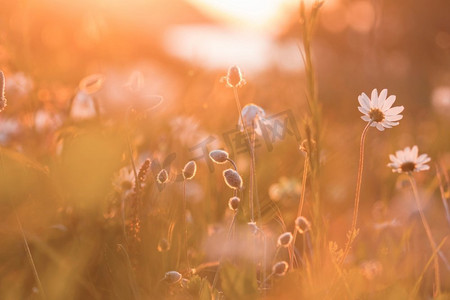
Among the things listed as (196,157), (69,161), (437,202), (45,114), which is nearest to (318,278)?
(69,161)

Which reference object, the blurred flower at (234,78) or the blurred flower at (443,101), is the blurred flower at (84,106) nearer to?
the blurred flower at (234,78)

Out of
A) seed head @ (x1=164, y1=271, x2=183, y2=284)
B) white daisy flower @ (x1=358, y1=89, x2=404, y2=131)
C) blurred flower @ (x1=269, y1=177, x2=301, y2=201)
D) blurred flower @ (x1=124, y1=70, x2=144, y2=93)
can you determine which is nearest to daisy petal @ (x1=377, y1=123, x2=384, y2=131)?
white daisy flower @ (x1=358, y1=89, x2=404, y2=131)

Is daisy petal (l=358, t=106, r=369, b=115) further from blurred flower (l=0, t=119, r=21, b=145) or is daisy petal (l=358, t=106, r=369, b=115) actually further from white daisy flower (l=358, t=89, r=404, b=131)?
blurred flower (l=0, t=119, r=21, b=145)

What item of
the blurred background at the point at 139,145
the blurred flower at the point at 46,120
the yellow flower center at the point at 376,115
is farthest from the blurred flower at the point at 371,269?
the blurred flower at the point at 46,120

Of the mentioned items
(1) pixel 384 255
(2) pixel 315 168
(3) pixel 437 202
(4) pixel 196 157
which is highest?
(2) pixel 315 168

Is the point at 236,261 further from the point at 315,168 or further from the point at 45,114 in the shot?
the point at 45,114

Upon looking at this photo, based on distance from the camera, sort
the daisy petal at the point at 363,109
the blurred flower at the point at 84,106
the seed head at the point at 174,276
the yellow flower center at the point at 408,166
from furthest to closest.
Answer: the blurred flower at the point at 84,106, the yellow flower center at the point at 408,166, the daisy petal at the point at 363,109, the seed head at the point at 174,276

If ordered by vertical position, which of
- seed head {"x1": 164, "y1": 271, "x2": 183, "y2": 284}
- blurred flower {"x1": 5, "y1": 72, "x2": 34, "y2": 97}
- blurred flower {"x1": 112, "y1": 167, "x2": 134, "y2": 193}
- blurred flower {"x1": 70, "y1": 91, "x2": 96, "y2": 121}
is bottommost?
seed head {"x1": 164, "y1": 271, "x2": 183, "y2": 284}
